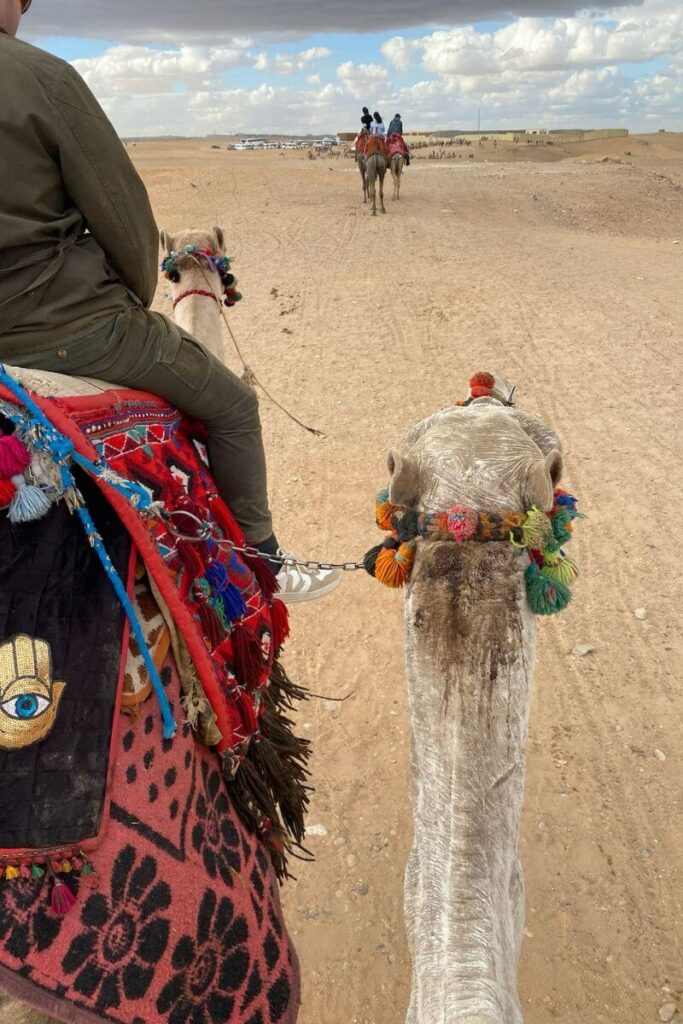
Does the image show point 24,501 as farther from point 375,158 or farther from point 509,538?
point 375,158

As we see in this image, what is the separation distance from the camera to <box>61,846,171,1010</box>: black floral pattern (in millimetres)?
1253

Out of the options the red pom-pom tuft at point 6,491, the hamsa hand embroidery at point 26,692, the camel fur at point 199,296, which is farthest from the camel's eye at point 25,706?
the camel fur at point 199,296

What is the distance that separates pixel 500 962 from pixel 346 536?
4253 mm

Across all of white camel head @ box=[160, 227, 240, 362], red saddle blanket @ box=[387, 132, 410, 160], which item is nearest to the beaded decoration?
white camel head @ box=[160, 227, 240, 362]

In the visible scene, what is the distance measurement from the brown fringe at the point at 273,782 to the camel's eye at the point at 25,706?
586 mm

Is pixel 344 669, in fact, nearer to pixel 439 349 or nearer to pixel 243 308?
pixel 439 349

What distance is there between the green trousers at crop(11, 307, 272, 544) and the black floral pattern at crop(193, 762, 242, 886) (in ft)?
3.57

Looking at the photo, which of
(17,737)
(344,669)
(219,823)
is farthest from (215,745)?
(344,669)

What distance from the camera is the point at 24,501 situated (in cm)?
150

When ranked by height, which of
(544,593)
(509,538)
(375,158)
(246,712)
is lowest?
(246,712)

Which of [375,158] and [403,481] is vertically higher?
[375,158]

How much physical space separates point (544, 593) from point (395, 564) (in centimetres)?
37

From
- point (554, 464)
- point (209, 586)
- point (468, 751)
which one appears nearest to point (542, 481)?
point (554, 464)

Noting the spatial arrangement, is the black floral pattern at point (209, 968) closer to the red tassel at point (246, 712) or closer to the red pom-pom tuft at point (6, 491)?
the red tassel at point (246, 712)
